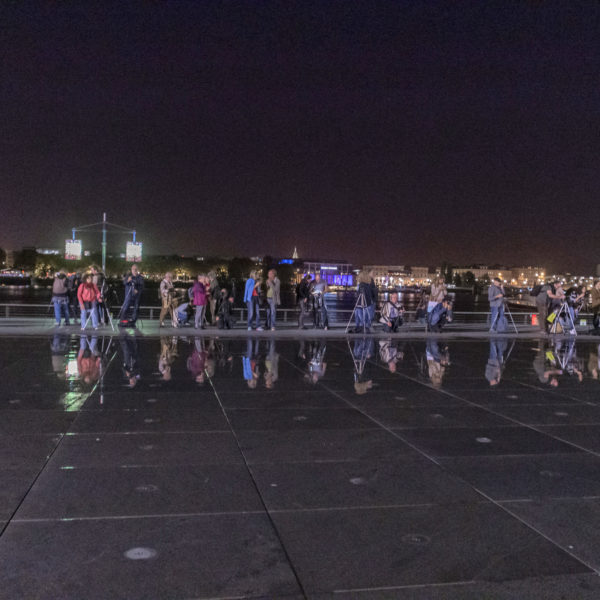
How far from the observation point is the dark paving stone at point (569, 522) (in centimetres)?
410

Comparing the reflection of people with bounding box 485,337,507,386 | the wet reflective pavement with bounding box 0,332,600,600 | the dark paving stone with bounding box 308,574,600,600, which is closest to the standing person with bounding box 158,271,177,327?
the wet reflective pavement with bounding box 0,332,600,600

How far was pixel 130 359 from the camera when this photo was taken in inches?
506

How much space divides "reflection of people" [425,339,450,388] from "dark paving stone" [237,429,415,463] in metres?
3.75

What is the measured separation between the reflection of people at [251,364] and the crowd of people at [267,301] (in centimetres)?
262

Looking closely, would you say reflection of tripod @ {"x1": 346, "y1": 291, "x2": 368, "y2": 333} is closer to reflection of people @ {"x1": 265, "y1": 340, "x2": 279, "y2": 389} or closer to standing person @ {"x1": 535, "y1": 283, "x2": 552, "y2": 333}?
reflection of people @ {"x1": 265, "y1": 340, "x2": 279, "y2": 389}

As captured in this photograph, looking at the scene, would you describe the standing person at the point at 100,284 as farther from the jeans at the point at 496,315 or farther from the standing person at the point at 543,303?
the standing person at the point at 543,303

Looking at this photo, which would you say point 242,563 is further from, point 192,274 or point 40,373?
point 192,274

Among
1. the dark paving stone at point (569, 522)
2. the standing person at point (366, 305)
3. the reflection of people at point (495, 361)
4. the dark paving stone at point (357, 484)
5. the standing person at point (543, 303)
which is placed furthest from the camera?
the standing person at point (543, 303)

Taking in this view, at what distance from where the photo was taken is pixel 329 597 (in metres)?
3.47

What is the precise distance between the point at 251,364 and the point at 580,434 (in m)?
6.80

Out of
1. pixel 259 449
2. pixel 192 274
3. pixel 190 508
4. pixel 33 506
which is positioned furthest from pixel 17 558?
pixel 192 274

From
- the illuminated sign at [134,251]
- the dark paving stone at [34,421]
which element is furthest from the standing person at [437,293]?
the illuminated sign at [134,251]

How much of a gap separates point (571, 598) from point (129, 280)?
1672 centimetres

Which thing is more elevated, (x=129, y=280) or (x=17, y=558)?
(x=129, y=280)
